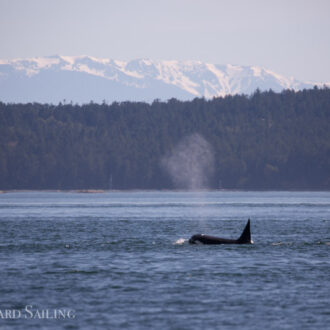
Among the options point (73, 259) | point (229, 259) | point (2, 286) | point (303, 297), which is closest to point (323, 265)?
point (229, 259)

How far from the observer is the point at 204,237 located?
192 feet

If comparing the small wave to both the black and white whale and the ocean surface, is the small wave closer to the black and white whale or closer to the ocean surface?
the ocean surface

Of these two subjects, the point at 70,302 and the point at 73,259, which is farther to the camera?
the point at 73,259

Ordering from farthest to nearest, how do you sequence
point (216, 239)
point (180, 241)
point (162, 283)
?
point (180, 241)
point (216, 239)
point (162, 283)

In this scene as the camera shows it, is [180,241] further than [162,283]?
Yes

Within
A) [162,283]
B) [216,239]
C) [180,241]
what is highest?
[216,239]

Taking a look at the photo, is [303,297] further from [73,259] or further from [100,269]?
[73,259]

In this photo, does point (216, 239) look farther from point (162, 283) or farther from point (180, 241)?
point (162, 283)

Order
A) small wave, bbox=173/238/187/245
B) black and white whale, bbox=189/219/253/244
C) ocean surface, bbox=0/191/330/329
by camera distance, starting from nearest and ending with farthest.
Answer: ocean surface, bbox=0/191/330/329 < black and white whale, bbox=189/219/253/244 < small wave, bbox=173/238/187/245

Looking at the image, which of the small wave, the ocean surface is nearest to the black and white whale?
the ocean surface

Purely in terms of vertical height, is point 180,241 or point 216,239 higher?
→ point 216,239

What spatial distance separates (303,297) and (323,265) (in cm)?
1111

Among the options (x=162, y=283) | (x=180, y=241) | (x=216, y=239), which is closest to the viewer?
(x=162, y=283)

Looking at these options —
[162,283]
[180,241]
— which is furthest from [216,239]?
[162,283]
